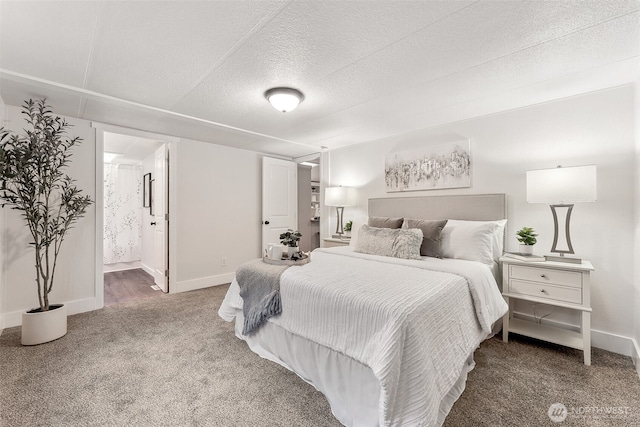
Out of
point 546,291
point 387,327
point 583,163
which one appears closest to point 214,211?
point 387,327

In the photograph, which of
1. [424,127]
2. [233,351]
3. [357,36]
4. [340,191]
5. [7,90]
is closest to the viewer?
[357,36]

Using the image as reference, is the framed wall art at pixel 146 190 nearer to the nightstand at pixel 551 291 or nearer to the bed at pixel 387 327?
the bed at pixel 387 327

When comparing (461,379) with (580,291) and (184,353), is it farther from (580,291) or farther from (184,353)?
(184,353)

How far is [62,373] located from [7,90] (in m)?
2.48

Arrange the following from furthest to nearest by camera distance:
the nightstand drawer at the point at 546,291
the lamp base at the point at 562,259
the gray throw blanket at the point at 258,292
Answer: the lamp base at the point at 562,259
the nightstand drawer at the point at 546,291
the gray throw blanket at the point at 258,292

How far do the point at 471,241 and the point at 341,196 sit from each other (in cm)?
194

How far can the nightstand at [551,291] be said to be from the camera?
200cm

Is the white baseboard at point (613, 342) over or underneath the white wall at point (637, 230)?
underneath

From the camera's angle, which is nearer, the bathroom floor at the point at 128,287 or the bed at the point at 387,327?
the bed at the point at 387,327

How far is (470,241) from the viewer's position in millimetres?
2516

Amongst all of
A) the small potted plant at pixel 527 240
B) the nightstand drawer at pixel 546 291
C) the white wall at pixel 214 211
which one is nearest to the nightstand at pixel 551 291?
the nightstand drawer at pixel 546 291

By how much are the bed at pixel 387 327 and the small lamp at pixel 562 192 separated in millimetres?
455

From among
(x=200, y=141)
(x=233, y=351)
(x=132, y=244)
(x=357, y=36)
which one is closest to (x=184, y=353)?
(x=233, y=351)

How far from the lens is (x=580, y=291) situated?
2.02m
